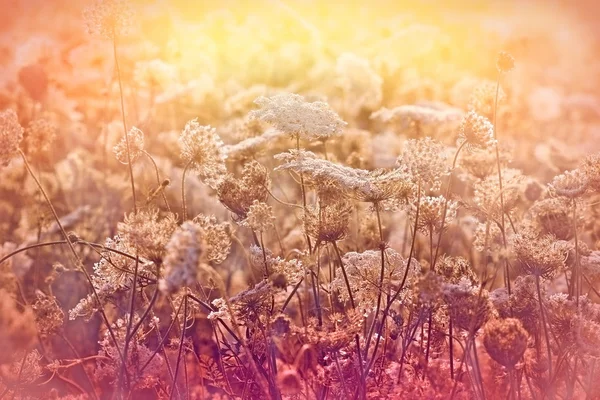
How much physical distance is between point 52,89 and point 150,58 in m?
0.24

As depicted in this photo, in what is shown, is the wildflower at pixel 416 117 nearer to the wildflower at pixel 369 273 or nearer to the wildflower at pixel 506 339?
the wildflower at pixel 369 273

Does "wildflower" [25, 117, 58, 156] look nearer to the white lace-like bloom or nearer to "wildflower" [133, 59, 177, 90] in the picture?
"wildflower" [133, 59, 177, 90]

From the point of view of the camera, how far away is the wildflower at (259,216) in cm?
96

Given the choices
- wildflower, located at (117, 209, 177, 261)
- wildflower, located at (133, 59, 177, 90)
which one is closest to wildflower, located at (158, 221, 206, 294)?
wildflower, located at (117, 209, 177, 261)

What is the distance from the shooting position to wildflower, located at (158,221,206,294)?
2.16ft

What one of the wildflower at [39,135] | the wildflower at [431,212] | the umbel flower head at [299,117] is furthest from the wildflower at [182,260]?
the wildflower at [39,135]

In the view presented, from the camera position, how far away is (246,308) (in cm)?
96

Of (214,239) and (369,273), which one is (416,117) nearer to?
(369,273)

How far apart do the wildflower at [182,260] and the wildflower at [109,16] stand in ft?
1.36

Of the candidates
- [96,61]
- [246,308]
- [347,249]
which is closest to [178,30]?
[96,61]

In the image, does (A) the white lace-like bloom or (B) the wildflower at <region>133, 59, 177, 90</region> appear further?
(B) the wildflower at <region>133, 59, 177, 90</region>

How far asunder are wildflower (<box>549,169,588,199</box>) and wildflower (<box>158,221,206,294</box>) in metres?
0.59

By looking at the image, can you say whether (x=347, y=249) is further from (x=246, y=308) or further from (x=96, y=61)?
(x=96, y=61)

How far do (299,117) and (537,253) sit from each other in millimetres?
411
